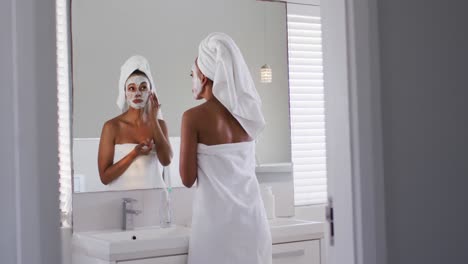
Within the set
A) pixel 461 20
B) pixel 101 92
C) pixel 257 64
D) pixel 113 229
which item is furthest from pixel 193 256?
pixel 461 20

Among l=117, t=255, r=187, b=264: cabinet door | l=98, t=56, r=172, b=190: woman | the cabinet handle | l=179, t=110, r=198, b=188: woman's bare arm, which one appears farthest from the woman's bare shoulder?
the cabinet handle

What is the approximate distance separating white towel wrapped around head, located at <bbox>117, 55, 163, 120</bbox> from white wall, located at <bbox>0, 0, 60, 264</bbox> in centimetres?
179

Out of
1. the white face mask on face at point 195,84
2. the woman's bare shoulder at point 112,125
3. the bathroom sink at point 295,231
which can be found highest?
the white face mask on face at point 195,84

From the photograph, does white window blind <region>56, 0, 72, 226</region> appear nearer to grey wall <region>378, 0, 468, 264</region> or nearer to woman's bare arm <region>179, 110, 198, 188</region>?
woman's bare arm <region>179, 110, 198, 188</region>

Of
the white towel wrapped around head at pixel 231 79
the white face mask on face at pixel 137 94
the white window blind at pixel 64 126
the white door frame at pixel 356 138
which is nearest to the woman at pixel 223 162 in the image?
the white towel wrapped around head at pixel 231 79

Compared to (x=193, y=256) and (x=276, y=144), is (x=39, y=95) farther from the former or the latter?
(x=276, y=144)

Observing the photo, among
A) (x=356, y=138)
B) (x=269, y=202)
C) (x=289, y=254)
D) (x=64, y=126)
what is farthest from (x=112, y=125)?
(x=356, y=138)

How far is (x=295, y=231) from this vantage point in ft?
11.3

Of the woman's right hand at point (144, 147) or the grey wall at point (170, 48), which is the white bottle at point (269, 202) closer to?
the grey wall at point (170, 48)

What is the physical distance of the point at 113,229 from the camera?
11.2ft

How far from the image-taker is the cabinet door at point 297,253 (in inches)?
134

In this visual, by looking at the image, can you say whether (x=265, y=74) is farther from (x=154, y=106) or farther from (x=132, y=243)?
(x=132, y=243)

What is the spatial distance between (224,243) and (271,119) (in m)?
1.05

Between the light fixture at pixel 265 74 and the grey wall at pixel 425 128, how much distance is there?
1.78 metres
